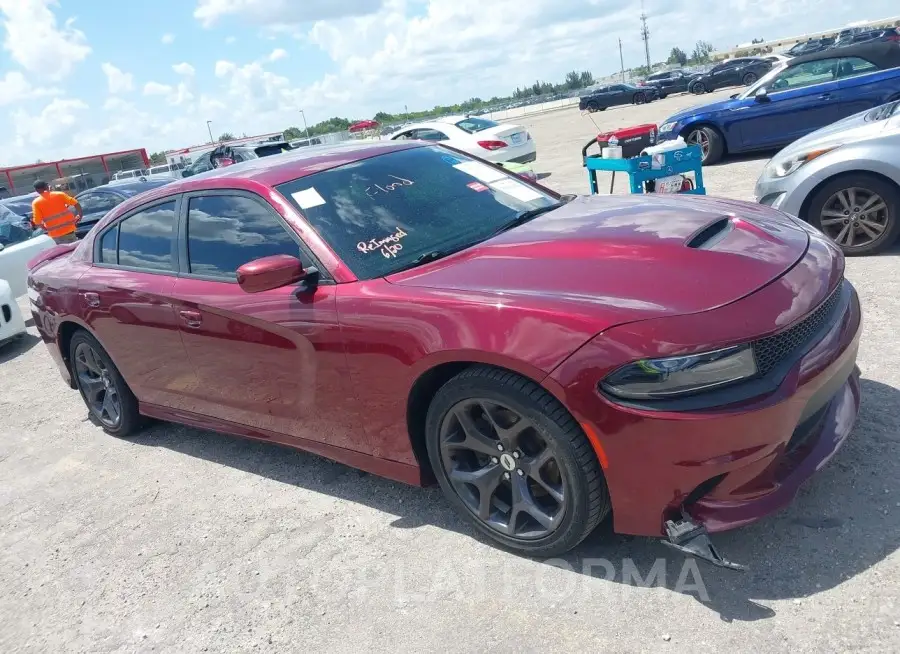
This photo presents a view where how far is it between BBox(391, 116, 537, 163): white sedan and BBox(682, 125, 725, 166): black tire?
3.91 meters

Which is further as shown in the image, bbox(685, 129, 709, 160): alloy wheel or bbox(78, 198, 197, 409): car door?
bbox(685, 129, 709, 160): alloy wheel

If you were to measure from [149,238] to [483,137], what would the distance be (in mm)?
11064

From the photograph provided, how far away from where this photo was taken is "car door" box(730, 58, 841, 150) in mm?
10455

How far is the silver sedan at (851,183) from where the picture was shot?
5402 millimetres

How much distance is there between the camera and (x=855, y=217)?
561 centimetres

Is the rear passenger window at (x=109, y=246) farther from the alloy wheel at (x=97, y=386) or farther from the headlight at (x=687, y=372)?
the headlight at (x=687, y=372)

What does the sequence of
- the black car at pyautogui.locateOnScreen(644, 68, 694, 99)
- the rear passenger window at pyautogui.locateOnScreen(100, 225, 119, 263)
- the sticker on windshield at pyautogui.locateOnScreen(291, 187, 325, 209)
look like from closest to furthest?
1. the sticker on windshield at pyautogui.locateOnScreen(291, 187, 325, 209)
2. the rear passenger window at pyautogui.locateOnScreen(100, 225, 119, 263)
3. the black car at pyautogui.locateOnScreen(644, 68, 694, 99)

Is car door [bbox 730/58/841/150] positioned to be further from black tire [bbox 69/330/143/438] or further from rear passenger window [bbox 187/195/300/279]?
black tire [bbox 69/330/143/438]

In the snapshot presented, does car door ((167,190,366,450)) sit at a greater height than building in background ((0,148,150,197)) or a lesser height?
lesser

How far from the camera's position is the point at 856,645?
2170mm

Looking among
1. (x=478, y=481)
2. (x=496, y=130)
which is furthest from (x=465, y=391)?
(x=496, y=130)

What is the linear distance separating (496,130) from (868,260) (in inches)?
397

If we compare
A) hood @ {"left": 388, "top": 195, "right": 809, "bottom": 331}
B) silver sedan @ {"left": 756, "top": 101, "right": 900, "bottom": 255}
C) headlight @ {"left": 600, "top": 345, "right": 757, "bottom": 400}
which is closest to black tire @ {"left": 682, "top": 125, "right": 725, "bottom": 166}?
silver sedan @ {"left": 756, "top": 101, "right": 900, "bottom": 255}

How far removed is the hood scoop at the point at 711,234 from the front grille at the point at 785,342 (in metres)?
0.44
